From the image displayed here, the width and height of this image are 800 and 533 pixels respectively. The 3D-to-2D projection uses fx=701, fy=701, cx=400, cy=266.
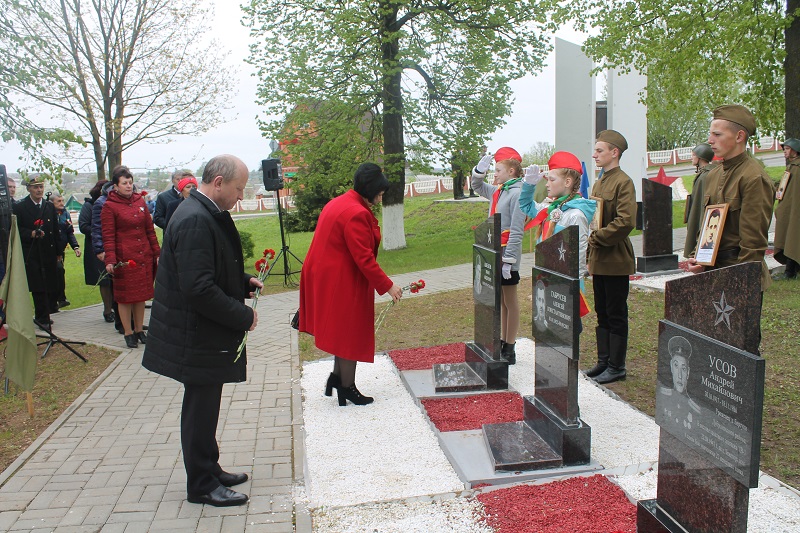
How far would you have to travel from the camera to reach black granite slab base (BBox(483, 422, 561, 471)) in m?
4.30

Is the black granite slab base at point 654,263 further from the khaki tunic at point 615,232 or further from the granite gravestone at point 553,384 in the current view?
the granite gravestone at point 553,384

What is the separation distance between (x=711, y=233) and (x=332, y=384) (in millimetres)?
3150

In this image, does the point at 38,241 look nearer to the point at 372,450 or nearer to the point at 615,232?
the point at 372,450

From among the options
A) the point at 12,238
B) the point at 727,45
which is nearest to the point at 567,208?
the point at 12,238

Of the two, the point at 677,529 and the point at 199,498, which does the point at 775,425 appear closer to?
the point at 677,529

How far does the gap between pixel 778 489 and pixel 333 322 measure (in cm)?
311

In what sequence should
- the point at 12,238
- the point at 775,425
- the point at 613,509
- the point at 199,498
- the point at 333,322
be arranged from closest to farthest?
the point at 613,509, the point at 199,498, the point at 775,425, the point at 333,322, the point at 12,238

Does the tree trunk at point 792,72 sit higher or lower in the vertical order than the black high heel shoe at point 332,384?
higher

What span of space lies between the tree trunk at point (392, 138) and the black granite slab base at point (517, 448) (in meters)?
12.4

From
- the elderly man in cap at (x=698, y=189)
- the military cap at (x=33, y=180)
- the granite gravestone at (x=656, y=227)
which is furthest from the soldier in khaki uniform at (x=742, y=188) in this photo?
the military cap at (x=33, y=180)

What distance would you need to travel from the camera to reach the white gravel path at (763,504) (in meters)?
3.55

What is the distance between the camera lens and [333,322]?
211 inches

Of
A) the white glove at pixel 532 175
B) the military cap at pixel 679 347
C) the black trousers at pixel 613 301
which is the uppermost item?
the white glove at pixel 532 175

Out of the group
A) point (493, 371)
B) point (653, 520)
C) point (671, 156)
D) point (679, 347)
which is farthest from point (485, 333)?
point (671, 156)
